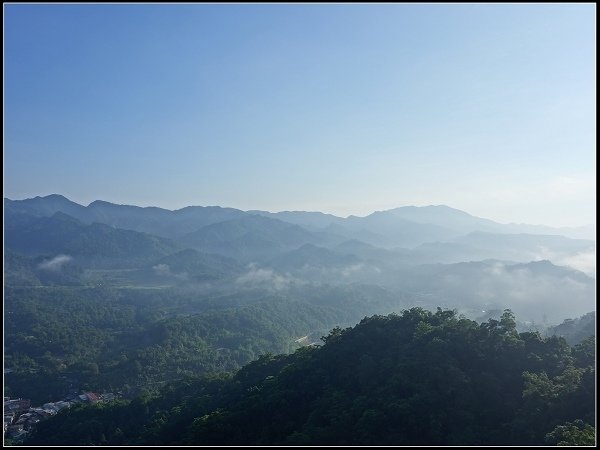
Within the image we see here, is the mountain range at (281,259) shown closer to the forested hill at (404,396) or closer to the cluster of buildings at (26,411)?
the forested hill at (404,396)

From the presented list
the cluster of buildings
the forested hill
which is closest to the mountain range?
the forested hill

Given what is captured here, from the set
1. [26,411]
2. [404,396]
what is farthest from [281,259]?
[404,396]

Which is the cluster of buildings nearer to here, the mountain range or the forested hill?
the forested hill

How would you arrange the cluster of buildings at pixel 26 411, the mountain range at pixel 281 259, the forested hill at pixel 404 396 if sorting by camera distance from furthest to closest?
1. the mountain range at pixel 281 259
2. the cluster of buildings at pixel 26 411
3. the forested hill at pixel 404 396

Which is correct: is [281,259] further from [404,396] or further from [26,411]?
[404,396]

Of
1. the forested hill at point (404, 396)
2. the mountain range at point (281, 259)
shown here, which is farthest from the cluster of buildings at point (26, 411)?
the mountain range at point (281, 259)
